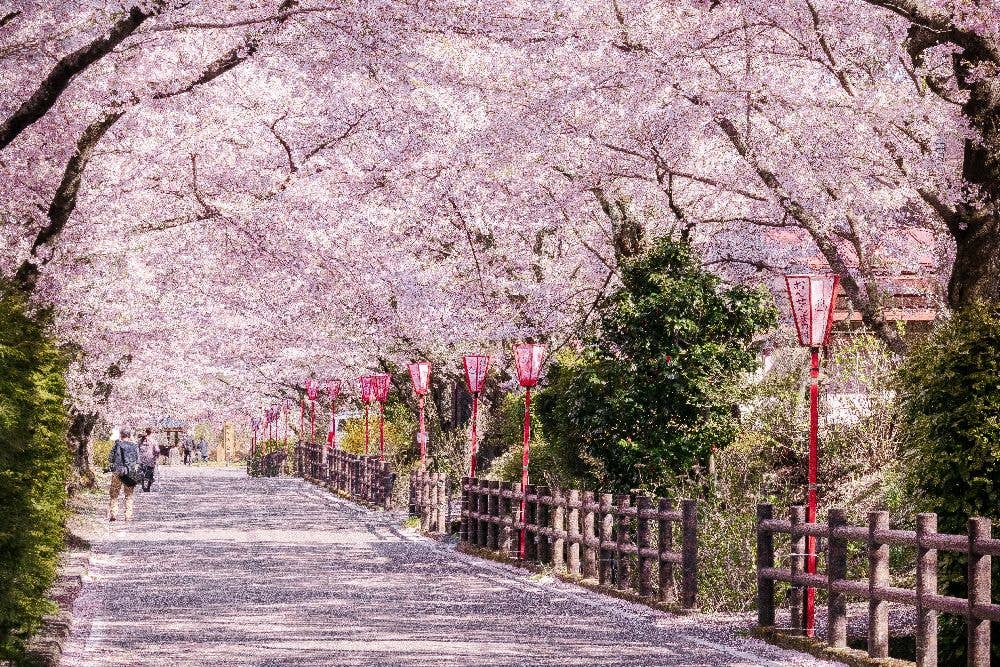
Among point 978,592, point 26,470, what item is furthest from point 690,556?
point 26,470

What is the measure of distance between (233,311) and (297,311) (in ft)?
10.3

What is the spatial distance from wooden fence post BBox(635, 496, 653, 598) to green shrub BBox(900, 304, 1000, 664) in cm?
591

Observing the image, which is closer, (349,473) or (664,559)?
(664,559)

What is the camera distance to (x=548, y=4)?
76.3ft

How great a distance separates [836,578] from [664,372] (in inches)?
391

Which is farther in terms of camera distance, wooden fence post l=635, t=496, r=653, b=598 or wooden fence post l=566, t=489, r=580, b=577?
wooden fence post l=566, t=489, r=580, b=577

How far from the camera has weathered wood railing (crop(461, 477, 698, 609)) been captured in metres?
18.5

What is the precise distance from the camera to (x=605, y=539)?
20.7 meters

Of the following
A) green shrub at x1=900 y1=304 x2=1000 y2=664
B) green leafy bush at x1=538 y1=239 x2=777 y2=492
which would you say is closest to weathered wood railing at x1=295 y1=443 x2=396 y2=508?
green leafy bush at x1=538 y1=239 x2=777 y2=492

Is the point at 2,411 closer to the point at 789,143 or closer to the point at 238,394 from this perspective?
the point at 789,143

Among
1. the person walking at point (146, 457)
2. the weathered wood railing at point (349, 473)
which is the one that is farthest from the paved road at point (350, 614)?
the person walking at point (146, 457)

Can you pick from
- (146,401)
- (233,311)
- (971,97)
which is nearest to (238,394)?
(146,401)

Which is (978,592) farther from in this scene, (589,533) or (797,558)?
(589,533)

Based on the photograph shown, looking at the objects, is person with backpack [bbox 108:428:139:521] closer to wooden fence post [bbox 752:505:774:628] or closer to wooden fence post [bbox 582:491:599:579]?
wooden fence post [bbox 582:491:599:579]
